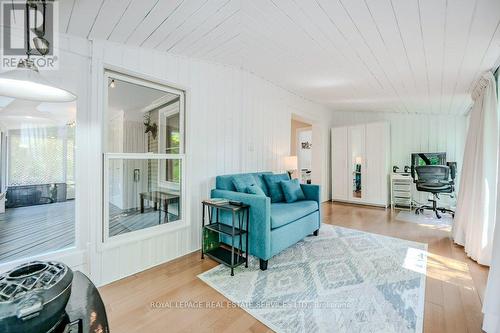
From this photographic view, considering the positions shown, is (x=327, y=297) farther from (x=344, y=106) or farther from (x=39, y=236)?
(x=344, y=106)

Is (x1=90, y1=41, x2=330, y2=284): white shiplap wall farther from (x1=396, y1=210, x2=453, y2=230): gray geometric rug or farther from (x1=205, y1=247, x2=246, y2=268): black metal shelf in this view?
(x1=396, y1=210, x2=453, y2=230): gray geometric rug

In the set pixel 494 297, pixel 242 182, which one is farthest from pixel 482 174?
pixel 242 182

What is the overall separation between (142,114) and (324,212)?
12.6ft

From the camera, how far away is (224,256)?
251 centimetres

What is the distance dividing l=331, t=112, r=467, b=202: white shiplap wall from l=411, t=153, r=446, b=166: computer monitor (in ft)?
0.63

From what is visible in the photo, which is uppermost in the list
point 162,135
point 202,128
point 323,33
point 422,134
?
point 323,33

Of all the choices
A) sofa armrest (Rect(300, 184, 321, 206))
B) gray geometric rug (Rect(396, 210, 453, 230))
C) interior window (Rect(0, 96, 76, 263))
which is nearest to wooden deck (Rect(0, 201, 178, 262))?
interior window (Rect(0, 96, 76, 263))

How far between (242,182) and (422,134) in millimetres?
4691

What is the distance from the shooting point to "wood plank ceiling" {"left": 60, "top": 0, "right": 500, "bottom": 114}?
1703 millimetres

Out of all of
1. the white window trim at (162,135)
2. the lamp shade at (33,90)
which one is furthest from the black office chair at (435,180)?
the lamp shade at (33,90)

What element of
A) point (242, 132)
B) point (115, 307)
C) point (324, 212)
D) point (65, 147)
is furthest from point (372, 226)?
point (65, 147)

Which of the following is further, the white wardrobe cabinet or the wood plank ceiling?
the white wardrobe cabinet

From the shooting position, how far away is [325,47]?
95.7 inches

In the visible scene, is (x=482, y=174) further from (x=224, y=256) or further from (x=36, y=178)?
(x=36, y=178)
